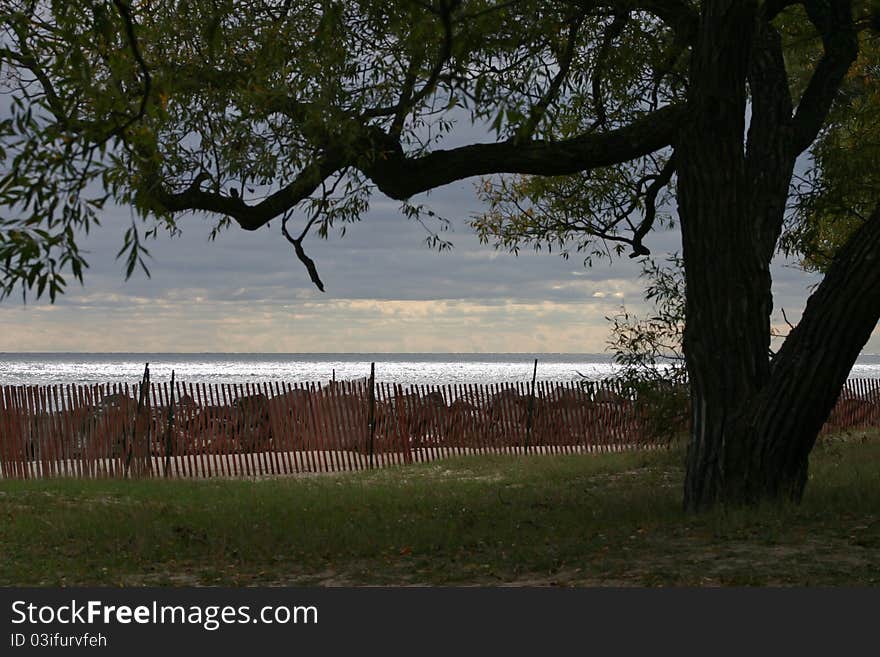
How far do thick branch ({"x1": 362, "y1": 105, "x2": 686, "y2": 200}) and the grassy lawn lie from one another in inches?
133

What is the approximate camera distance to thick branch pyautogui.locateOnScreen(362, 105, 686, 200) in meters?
9.54

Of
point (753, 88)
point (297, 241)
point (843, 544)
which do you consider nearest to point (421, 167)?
point (297, 241)

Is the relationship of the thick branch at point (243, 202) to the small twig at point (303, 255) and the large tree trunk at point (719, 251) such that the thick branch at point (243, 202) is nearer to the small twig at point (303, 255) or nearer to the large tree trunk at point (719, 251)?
Result: the small twig at point (303, 255)

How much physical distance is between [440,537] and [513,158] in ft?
11.8

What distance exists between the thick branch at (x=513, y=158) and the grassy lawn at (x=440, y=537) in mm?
3374

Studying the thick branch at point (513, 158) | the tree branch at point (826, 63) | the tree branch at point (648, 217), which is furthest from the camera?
the tree branch at point (648, 217)

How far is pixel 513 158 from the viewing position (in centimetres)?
951

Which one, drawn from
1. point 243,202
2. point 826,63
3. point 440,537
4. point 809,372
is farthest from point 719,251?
point 243,202

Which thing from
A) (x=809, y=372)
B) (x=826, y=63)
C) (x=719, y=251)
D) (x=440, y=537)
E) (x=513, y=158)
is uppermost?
(x=826, y=63)

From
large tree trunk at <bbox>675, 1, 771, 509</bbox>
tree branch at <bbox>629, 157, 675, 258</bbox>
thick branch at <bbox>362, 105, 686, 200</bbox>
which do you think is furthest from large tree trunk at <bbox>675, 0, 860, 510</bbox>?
tree branch at <bbox>629, 157, 675, 258</bbox>

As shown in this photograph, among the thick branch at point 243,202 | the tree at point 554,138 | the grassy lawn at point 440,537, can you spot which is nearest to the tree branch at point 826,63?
the tree at point 554,138

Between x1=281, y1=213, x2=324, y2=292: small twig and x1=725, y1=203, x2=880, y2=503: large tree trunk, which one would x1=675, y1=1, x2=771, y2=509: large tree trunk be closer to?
x1=725, y1=203, x2=880, y2=503: large tree trunk

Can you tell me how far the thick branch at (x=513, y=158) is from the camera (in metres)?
9.54

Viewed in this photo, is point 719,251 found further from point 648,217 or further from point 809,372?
point 648,217
